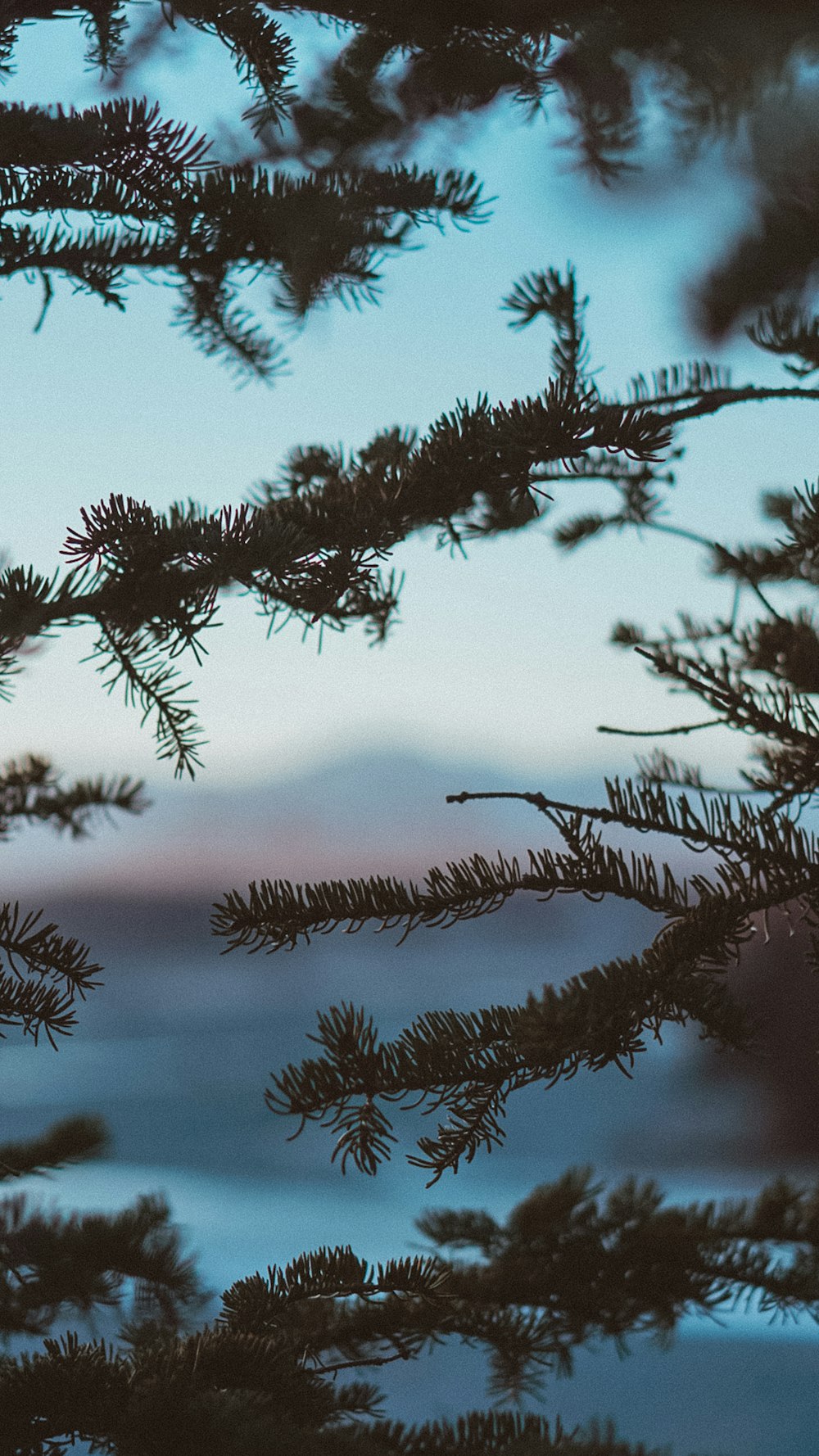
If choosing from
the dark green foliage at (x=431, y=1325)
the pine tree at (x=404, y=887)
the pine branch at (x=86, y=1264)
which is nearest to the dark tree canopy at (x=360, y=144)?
the pine tree at (x=404, y=887)

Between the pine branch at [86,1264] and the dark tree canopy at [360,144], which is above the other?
the dark tree canopy at [360,144]

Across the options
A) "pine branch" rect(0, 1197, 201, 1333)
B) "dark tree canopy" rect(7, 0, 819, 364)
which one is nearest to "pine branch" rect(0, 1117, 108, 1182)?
"pine branch" rect(0, 1197, 201, 1333)

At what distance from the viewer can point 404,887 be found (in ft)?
1.47

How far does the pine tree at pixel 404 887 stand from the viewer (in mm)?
400

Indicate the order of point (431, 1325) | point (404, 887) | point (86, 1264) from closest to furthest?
point (404, 887) → point (431, 1325) → point (86, 1264)

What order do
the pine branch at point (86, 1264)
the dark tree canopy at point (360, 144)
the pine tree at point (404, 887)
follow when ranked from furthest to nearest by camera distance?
the pine branch at point (86, 1264) < the dark tree canopy at point (360, 144) < the pine tree at point (404, 887)

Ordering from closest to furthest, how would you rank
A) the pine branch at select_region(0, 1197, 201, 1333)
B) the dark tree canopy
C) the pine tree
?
the pine tree → the dark tree canopy → the pine branch at select_region(0, 1197, 201, 1333)

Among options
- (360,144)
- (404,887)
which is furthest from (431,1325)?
(360,144)

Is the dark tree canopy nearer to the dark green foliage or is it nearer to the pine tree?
the pine tree

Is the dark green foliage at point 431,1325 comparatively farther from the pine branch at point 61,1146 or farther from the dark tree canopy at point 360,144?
the dark tree canopy at point 360,144

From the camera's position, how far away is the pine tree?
40 cm

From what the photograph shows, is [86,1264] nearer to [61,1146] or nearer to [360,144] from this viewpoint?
[61,1146]

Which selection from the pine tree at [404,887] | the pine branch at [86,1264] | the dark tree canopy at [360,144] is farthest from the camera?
the pine branch at [86,1264]

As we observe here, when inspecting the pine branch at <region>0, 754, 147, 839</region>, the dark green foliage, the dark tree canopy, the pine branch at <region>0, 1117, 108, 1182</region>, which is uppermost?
the dark tree canopy
